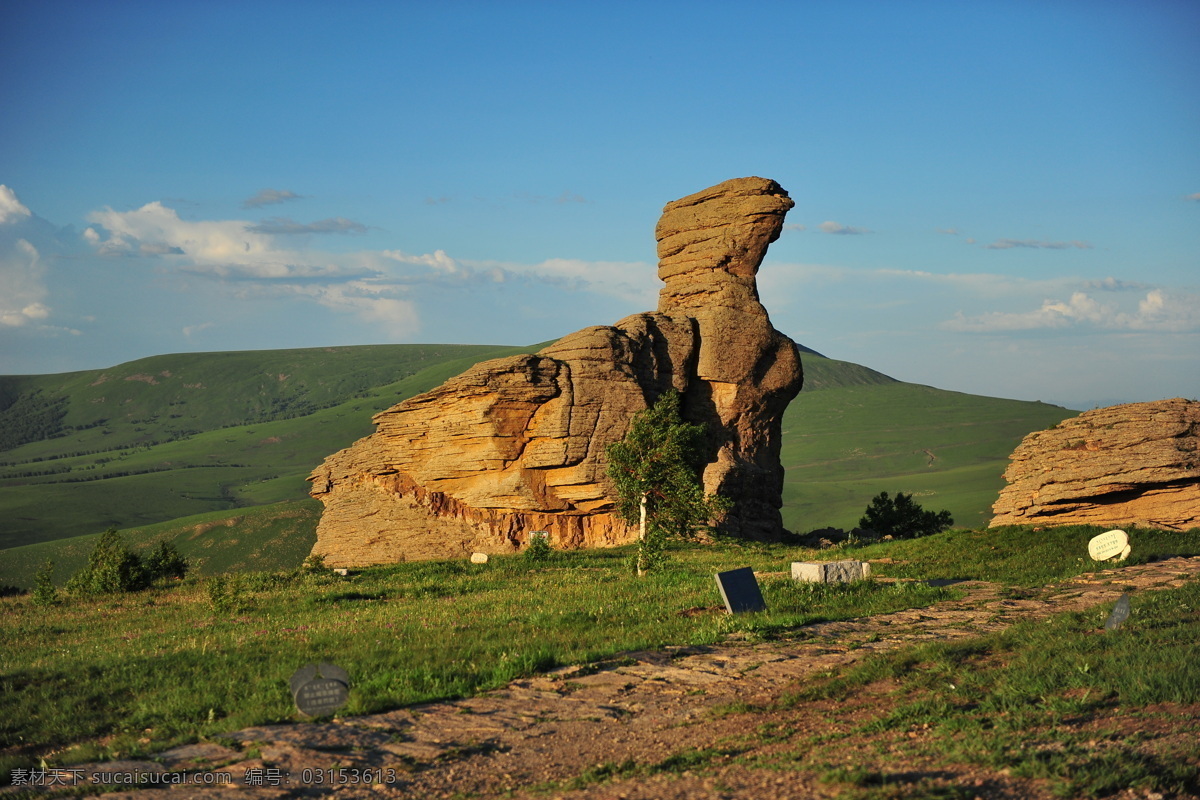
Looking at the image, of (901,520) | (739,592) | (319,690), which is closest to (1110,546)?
(739,592)

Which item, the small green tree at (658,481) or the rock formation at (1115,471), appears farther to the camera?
the small green tree at (658,481)

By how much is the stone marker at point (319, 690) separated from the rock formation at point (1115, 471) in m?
24.6

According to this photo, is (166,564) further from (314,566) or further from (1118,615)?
(1118,615)

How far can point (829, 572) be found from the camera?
21.1m

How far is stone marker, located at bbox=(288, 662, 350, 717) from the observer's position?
10781 mm

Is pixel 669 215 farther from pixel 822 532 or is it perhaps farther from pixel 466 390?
pixel 822 532

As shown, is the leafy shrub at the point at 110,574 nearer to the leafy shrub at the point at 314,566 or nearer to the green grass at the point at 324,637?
the green grass at the point at 324,637

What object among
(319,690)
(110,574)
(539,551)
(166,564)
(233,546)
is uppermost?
(319,690)

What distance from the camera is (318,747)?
9.77m

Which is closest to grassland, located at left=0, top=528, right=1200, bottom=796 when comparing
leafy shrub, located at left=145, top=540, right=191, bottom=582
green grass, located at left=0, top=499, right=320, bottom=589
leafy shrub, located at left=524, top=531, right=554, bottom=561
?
leafy shrub, located at left=524, top=531, right=554, bottom=561

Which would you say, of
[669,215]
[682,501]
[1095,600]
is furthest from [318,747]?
[669,215]

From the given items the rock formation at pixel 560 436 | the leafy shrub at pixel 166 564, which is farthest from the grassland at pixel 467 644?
the rock formation at pixel 560 436

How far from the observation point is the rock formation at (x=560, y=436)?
39531 mm

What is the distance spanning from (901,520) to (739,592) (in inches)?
1398
